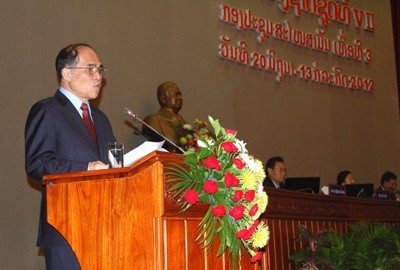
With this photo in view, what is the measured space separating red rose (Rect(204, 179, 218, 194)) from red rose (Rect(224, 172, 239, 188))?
0.04m

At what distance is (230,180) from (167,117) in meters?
3.94

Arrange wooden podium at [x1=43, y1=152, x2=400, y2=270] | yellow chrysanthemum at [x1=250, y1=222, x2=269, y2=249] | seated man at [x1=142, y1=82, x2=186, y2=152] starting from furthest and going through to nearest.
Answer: seated man at [x1=142, y1=82, x2=186, y2=152]
yellow chrysanthemum at [x1=250, y1=222, x2=269, y2=249]
wooden podium at [x1=43, y1=152, x2=400, y2=270]

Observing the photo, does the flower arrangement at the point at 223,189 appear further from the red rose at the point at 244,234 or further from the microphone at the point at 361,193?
the microphone at the point at 361,193

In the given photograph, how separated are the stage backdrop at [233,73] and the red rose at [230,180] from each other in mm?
3242

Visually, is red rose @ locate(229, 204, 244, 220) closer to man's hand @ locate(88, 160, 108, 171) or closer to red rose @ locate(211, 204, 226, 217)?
red rose @ locate(211, 204, 226, 217)

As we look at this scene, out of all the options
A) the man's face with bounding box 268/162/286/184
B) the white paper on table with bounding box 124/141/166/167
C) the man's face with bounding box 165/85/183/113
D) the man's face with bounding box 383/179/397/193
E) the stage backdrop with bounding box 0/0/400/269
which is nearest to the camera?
the white paper on table with bounding box 124/141/166/167

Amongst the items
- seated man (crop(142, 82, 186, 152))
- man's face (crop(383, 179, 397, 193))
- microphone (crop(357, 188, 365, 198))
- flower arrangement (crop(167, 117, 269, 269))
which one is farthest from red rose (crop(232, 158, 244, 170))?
man's face (crop(383, 179, 397, 193))

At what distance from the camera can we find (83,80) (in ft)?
9.77

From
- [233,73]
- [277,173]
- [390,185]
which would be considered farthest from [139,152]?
[390,185]

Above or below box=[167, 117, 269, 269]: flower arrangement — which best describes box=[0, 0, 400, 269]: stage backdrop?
above

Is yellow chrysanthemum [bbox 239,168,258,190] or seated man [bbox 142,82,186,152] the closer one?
yellow chrysanthemum [bbox 239,168,258,190]

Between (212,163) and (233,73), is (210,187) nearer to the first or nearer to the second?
(212,163)

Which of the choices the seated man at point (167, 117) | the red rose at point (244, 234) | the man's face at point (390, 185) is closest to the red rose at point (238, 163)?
the red rose at point (244, 234)

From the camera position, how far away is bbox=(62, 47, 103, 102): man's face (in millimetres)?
2973
